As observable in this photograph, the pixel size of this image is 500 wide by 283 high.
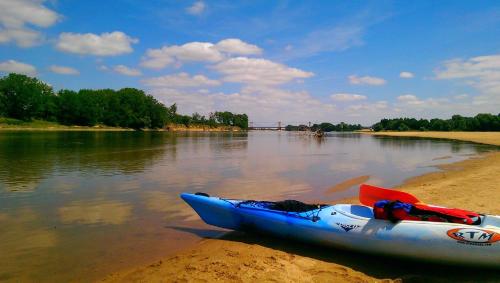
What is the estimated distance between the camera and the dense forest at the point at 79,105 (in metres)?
81.2

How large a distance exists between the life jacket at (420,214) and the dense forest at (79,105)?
93.3 metres

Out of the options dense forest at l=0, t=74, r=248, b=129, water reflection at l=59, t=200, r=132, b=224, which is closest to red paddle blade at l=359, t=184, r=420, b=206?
water reflection at l=59, t=200, r=132, b=224

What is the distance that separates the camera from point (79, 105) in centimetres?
9088

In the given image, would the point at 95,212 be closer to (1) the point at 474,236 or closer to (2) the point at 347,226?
(2) the point at 347,226

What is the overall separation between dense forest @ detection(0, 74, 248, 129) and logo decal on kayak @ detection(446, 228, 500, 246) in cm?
9438

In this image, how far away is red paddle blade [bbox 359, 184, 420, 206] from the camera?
6.72 metres

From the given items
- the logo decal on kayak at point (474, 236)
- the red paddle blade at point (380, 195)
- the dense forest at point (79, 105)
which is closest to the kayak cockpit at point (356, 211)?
the red paddle blade at point (380, 195)

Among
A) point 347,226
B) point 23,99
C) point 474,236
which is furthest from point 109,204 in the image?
point 23,99

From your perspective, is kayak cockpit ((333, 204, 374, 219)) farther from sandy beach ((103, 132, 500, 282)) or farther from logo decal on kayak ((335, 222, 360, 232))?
sandy beach ((103, 132, 500, 282))

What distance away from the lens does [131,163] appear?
774 inches

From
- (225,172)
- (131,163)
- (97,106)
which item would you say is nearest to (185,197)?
(225,172)

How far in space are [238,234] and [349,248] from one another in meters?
2.51

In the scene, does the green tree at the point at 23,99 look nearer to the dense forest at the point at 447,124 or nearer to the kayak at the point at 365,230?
the kayak at the point at 365,230

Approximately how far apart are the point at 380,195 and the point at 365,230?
1215mm
